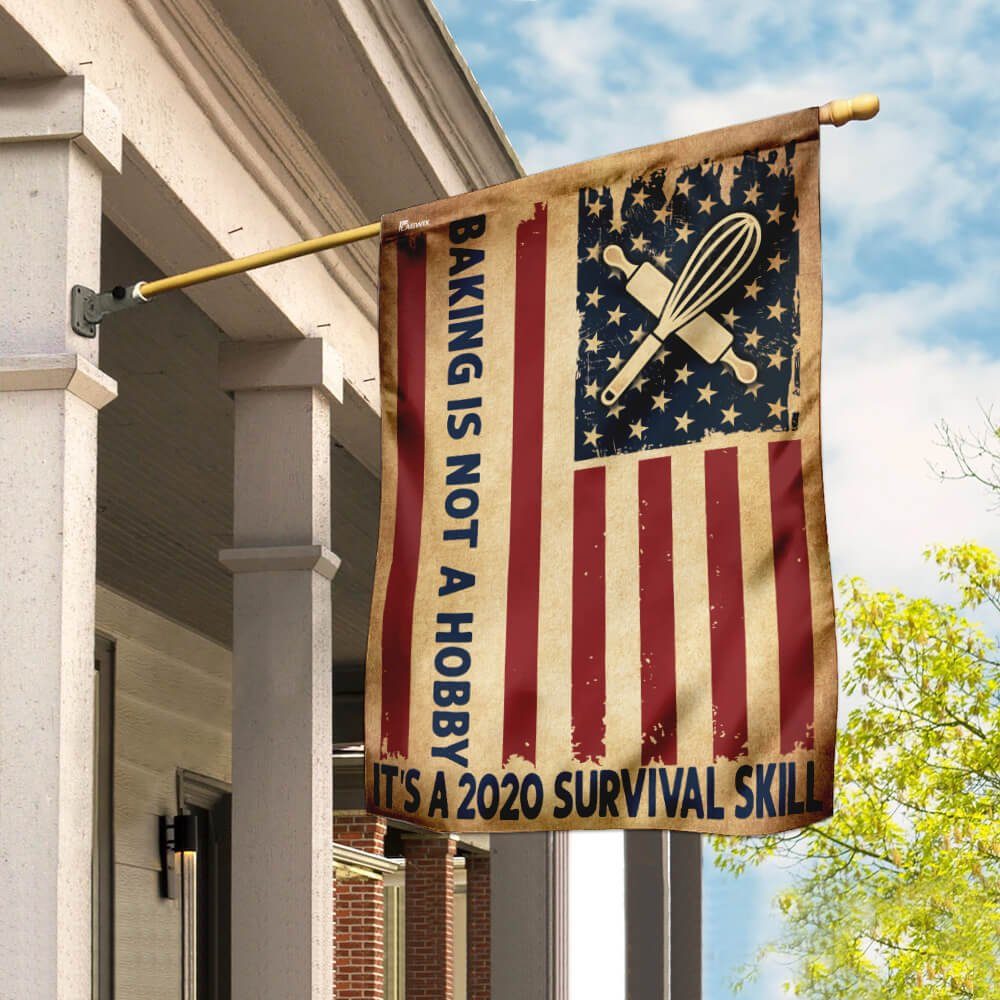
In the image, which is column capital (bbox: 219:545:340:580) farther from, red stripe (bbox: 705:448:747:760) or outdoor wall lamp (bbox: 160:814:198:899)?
outdoor wall lamp (bbox: 160:814:198:899)

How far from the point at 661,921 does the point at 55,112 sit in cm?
588

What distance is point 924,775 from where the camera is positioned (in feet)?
74.1

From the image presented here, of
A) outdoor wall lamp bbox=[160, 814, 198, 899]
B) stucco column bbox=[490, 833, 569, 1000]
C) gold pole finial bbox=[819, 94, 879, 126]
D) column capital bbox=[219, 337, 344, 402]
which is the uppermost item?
gold pole finial bbox=[819, 94, 879, 126]

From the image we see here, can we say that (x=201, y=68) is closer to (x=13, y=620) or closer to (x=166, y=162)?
(x=166, y=162)

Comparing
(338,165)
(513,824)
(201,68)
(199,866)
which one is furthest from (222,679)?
(513,824)

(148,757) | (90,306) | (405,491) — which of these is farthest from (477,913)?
(90,306)

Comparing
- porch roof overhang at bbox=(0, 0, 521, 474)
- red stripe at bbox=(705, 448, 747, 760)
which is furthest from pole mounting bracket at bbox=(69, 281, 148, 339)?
red stripe at bbox=(705, 448, 747, 760)

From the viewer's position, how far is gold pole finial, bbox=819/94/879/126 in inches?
186

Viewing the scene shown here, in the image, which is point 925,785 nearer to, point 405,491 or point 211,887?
point 211,887

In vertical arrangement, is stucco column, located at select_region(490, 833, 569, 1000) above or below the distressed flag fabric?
below

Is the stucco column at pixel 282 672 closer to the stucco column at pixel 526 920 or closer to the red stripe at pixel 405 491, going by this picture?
the red stripe at pixel 405 491

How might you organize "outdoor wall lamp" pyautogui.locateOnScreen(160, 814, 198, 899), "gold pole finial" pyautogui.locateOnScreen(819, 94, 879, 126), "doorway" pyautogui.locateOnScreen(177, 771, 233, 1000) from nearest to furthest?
"gold pole finial" pyautogui.locateOnScreen(819, 94, 879, 126) → "outdoor wall lamp" pyautogui.locateOnScreen(160, 814, 198, 899) → "doorway" pyautogui.locateOnScreen(177, 771, 233, 1000)

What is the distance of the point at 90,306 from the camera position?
4.95 m

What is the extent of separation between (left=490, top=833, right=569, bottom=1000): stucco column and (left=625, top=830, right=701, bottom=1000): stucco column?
3.65 m
